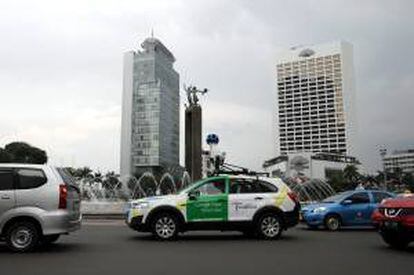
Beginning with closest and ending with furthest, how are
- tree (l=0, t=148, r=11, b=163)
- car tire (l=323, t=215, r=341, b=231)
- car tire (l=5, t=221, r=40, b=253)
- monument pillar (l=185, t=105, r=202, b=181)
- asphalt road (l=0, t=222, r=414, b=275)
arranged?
asphalt road (l=0, t=222, r=414, b=275)
car tire (l=5, t=221, r=40, b=253)
car tire (l=323, t=215, r=341, b=231)
monument pillar (l=185, t=105, r=202, b=181)
tree (l=0, t=148, r=11, b=163)

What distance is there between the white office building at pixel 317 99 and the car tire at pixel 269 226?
130618 millimetres

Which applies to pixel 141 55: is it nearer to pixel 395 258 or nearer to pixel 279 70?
pixel 279 70

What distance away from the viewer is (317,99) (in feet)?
Result: 497

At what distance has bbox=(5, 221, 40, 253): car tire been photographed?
12.7 metres

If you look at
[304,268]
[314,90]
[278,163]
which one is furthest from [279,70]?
[304,268]

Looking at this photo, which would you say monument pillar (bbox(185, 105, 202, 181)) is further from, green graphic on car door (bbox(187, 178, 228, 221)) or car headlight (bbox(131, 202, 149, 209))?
car headlight (bbox(131, 202, 149, 209))

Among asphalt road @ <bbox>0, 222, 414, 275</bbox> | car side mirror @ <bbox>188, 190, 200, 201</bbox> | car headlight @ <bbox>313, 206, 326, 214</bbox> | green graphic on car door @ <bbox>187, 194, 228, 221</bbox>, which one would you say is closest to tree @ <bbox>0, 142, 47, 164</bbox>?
car headlight @ <bbox>313, 206, 326, 214</bbox>

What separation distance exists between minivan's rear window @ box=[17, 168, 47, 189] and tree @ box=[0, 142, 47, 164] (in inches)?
3386

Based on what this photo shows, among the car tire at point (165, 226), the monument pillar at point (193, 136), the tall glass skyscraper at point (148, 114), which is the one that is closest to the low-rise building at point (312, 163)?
the tall glass skyscraper at point (148, 114)

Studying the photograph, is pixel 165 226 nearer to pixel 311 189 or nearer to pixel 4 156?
pixel 311 189

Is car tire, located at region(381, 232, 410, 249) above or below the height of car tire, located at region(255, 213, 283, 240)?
below

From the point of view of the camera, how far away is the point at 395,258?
1230 centimetres

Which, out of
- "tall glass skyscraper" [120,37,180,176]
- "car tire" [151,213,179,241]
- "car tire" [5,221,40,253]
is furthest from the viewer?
"tall glass skyscraper" [120,37,180,176]

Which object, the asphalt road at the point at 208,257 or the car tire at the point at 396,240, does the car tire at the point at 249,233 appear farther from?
the car tire at the point at 396,240
